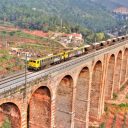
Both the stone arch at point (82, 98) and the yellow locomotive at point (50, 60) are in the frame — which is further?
the stone arch at point (82, 98)

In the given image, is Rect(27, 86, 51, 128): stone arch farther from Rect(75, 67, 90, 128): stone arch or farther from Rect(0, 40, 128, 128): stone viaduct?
Rect(75, 67, 90, 128): stone arch

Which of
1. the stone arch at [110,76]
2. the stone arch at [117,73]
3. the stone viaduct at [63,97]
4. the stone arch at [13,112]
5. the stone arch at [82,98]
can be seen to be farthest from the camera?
the stone arch at [117,73]

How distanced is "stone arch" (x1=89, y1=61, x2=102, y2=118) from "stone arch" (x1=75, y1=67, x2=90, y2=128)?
14.8 ft

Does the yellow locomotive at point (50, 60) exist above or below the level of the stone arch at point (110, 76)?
above

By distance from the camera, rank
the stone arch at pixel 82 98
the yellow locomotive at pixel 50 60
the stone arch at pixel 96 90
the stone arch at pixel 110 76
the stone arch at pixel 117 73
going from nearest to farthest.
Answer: the yellow locomotive at pixel 50 60 < the stone arch at pixel 82 98 < the stone arch at pixel 96 90 < the stone arch at pixel 110 76 < the stone arch at pixel 117 73

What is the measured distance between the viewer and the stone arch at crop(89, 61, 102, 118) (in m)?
42.0

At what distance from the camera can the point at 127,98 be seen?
54188 mm

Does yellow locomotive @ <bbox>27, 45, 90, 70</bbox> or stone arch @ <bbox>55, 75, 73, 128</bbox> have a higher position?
yellow locomotive @ <bbox>27, 45, 90, 70</bbox>

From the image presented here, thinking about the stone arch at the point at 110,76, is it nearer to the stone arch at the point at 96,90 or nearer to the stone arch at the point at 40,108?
the stone arch at the point at 96,90

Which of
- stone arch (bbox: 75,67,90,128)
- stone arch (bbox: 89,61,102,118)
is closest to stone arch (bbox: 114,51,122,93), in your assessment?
stone arch (bbox: 89,61,102,118)

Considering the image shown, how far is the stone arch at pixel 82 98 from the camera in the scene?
37.8m

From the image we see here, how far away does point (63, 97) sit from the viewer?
1368 inches

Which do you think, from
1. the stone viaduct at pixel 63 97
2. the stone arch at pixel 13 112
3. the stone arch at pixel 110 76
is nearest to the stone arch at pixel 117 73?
the stone viaduct at pixel 63 97

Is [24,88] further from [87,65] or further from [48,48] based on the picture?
[48,48]
